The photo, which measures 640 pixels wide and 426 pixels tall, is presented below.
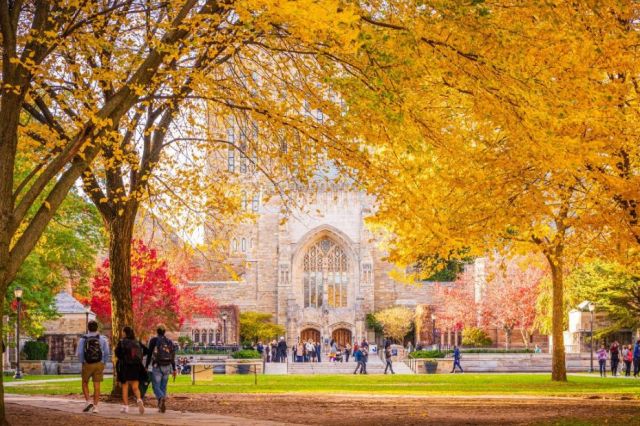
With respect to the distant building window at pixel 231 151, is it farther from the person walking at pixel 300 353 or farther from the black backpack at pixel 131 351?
the person walking at pixel 300 353

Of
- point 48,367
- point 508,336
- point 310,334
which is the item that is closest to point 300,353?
point 508,336

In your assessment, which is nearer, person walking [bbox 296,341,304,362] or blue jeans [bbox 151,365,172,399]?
blue jeans [bbox 151,365,172,399]

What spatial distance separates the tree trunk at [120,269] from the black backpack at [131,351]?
284cm

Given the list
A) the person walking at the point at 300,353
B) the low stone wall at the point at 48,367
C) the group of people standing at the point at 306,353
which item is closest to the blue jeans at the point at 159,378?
the low stone wall at the point at 48,367

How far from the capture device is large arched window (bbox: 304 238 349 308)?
76062mm

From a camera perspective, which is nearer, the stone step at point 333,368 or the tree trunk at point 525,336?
the stone step at point 333,368

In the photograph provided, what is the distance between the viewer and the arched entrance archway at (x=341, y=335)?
7331 cm

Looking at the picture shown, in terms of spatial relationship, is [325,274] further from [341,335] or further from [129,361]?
[129,361]

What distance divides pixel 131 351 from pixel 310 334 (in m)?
58.9

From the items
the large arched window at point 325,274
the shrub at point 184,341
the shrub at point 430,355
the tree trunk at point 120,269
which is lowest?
the shrub at point 430,355

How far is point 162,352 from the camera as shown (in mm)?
15703

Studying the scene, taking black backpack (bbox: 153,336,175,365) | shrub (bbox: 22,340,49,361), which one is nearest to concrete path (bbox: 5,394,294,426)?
black backpack (bbox: 153,336,175,365)

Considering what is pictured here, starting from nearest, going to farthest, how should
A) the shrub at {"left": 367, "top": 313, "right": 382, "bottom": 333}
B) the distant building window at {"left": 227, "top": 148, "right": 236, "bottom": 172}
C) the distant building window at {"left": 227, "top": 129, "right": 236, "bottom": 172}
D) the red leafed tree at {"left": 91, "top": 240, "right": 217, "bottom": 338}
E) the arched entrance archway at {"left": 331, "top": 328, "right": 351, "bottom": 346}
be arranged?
1. the distant building window at {"left": 227, "top": 129, "right": 236, "bottom": 172}
2. the distant building window at {"left": 227, "top": 148, "right": 236, "bottom": 172}
3. the red leafed tree at {"left": 91, "top": 240, "right": 217, "bottom": 338}
4. the shrub at {"left": 367, "top": 313, "right": 382, "bottom": 333}
5. the arched entrance archway at {"left": 331, "top": 328, "right": 351, "bottom": 346}

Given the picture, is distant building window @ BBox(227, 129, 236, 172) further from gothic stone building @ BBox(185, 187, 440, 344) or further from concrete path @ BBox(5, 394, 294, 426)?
gothic stone building @ BBox(185, 187, 440, 344)
